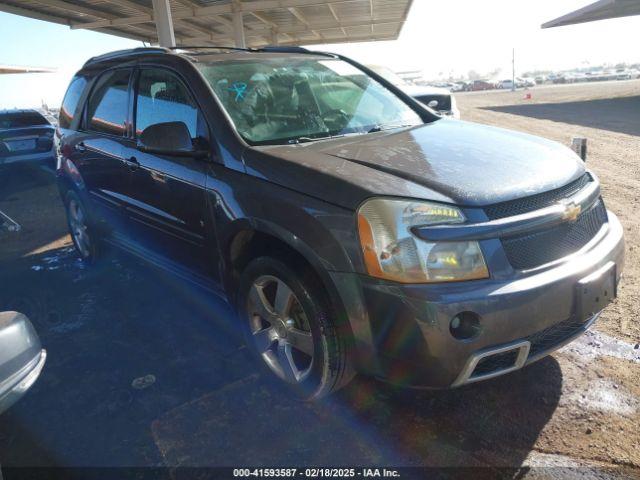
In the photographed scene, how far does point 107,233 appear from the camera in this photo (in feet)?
13.6

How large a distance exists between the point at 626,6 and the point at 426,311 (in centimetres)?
3054

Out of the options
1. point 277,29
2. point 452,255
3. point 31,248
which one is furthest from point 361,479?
point 277,29

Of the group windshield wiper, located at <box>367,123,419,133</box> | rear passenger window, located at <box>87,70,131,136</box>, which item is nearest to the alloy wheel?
windshield wiper, located at <box>367,123,419,133</box>

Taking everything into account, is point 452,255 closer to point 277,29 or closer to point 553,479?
point 553,479

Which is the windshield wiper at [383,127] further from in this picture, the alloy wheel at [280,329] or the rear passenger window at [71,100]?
the rear passenger window at [71,100]

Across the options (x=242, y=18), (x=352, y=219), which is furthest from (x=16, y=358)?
(x=242, y=18)

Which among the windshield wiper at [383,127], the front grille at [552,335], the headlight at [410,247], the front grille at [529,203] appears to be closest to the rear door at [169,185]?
the windshield wiper at [383,127]

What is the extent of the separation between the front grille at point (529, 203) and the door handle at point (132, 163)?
7.84ft

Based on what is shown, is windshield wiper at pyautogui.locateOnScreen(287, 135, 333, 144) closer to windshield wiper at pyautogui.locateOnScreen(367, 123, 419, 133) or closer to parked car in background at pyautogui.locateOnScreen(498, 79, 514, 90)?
windshield wiper at pyautogui.locateOnScreen(367, 123, 419, 133)

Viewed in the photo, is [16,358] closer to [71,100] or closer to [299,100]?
[299,100]

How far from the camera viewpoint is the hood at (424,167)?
208 cm

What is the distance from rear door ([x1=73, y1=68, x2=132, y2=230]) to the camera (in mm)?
3561

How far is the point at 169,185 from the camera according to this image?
3.00 meters

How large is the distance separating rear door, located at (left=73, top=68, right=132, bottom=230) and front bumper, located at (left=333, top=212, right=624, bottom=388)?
225 centimetres
